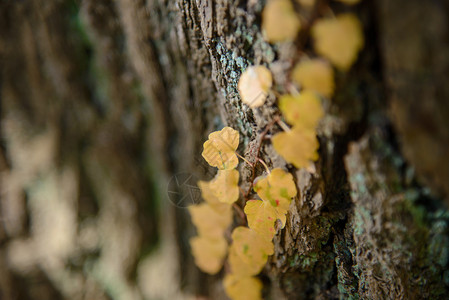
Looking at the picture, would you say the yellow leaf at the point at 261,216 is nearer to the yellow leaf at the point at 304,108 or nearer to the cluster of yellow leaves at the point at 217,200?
the cluster of yellow leaves at the point at 217,200

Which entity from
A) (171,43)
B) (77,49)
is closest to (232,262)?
(171,43)

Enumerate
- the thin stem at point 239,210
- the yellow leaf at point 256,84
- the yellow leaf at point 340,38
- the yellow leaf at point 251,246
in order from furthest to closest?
the thin stem at point 239,210
the yellow leaf at point 251,246
the yellow leaf at point 256,84
the yellow leaf at point 340,38

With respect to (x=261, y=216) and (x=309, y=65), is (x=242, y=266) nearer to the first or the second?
(x=261, y=216)

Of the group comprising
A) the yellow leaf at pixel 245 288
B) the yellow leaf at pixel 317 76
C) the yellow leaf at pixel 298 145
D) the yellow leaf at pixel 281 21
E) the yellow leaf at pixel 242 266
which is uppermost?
the yellow leaf at pixel 281 21

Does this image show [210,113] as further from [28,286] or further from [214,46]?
[28,286]

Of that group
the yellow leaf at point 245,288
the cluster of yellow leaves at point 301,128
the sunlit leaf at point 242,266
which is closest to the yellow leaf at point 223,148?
the cluster of yellow leaves at point 301,128

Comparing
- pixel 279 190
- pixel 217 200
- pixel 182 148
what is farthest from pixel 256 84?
pixel 182 148

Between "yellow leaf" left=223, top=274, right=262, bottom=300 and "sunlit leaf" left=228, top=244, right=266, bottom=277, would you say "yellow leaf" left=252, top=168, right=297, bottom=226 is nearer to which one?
"sunlit leaf" left=228, top=244, right=266, bottom=277

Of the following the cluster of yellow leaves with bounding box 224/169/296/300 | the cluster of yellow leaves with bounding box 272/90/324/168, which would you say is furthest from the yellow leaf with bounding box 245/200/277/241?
the cluster of yellow leaves with bounding box 272/90/324/168
